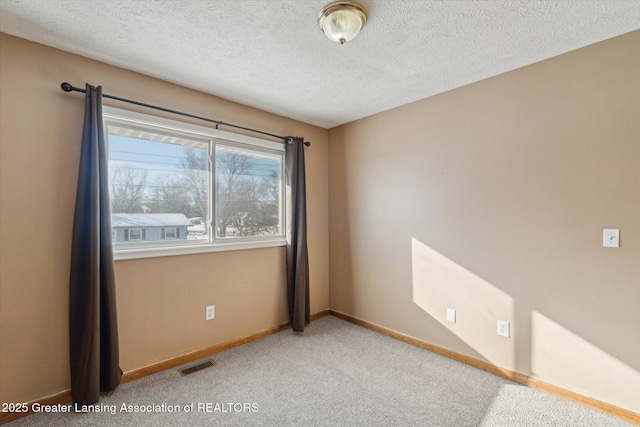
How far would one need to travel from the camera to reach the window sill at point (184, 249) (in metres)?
2.25

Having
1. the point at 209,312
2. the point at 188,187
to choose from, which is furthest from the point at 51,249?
the point at 209,312

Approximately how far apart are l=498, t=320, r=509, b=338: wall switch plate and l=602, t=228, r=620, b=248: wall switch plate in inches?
34.3

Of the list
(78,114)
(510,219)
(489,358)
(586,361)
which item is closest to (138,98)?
(78,114)

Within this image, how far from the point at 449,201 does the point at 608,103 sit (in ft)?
3.92

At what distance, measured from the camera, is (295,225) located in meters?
3.30

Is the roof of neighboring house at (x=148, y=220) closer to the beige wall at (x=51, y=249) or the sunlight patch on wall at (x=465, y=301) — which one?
the beige wall at (x=51, y=249)

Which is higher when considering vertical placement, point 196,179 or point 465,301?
point 196,179

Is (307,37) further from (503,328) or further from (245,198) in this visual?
(503,328)

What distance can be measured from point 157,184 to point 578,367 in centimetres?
342

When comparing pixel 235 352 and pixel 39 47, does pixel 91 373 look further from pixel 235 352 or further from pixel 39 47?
pixel 39 47

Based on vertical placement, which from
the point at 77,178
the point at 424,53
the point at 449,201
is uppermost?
the point at 424,53

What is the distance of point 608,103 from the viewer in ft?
6.28

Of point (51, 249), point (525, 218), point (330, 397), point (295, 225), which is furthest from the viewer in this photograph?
Result: point (295, 225)

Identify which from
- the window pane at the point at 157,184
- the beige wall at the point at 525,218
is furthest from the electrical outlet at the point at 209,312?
the beige wall at the point at 525,218
